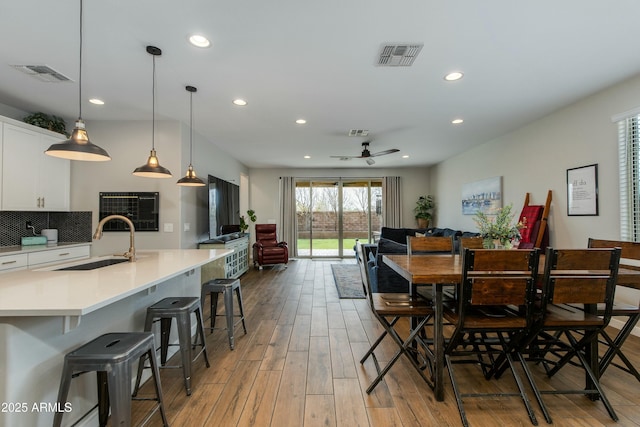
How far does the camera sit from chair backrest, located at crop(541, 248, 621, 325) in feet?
5.68

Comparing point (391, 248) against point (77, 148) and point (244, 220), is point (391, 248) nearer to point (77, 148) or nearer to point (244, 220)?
point (77, 148)

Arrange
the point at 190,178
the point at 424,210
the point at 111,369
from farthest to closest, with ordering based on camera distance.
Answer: the point at 424,210, the point at 190,178, the point at 111,369

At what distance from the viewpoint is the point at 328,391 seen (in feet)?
6.84

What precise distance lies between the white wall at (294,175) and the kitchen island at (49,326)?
21.1ft

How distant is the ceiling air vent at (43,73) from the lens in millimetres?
2652

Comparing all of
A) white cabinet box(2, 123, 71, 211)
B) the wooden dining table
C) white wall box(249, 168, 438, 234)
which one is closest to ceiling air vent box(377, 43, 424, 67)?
the wooden dining table

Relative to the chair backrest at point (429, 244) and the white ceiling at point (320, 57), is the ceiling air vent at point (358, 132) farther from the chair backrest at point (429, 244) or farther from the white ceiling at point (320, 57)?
the chair backrest at point (429, 244)

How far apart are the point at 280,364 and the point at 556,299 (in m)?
2.09

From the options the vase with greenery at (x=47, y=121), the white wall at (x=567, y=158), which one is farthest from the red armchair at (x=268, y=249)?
the white wall at (x=567, y=158)

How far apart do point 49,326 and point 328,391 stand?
1.73 m

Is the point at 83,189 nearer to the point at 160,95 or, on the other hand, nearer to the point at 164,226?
the point at 164,226

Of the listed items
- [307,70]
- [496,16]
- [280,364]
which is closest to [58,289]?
[280,364]

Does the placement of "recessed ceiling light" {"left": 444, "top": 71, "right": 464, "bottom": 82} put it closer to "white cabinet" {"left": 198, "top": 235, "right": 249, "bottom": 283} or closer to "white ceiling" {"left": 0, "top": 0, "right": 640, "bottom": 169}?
"white ceiling" {"left": 0, "top": 0, "right": 640, "bottom": 169}

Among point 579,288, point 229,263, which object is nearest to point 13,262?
point 229,263
